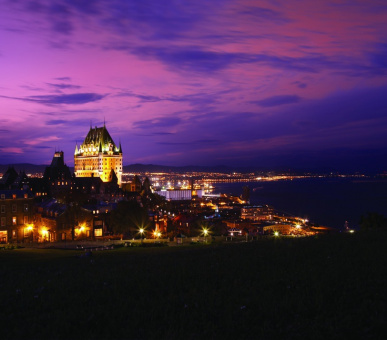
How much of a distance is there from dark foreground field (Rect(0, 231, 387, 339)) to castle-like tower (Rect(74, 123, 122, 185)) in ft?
420

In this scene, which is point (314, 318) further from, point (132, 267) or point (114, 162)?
point (114, 162)

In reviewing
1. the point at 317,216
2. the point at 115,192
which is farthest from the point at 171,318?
the point at 317,216

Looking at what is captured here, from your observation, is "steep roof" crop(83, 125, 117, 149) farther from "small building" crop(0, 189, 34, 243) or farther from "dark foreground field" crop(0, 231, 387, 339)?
"dark foreground field" crop(0, 231, 387, 339)

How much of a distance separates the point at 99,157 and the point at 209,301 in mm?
134900

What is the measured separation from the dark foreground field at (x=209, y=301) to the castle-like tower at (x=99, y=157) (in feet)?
420

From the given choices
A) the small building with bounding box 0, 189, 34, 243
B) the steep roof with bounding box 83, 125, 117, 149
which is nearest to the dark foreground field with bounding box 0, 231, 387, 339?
the small building with bounding box 0, 189, 34, 243

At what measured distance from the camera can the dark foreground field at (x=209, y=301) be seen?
7.01 m

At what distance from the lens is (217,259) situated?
13.6m

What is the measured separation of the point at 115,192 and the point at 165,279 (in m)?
90.2

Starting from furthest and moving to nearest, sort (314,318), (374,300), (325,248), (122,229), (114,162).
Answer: (114,162) < (122,229) < (325,248) < (374,300) < (314,318)

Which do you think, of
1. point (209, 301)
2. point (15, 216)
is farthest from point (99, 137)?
point (209, 301)

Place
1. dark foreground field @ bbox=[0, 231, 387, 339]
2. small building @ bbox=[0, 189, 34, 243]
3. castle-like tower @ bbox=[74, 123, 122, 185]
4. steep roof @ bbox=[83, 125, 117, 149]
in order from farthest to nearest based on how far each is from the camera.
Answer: steep roof @ bbox=[83, 125, 117, 149]
castle-like tower @ bbox=[74, 123, 122, 185]
small building @ bbox=[0, 189, 34, 243]
dark foreground field @ bbox=[0, 231, 387, 339]

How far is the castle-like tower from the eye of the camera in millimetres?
138750

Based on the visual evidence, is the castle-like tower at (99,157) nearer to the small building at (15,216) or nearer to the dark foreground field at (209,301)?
the small building at (15,216)
